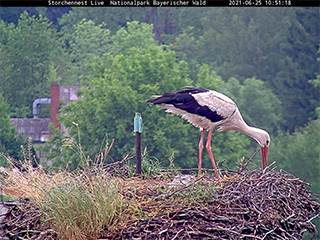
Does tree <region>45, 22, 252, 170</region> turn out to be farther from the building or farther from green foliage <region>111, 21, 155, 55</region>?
green foliage <region>111, 21, 155, 55</region>

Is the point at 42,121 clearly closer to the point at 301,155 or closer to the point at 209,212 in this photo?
the point at 301,155

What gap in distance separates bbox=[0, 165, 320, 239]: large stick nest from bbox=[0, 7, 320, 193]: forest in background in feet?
62.4

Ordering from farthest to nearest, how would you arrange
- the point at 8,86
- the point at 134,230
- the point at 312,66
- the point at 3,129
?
the point at 312,66
the point at 8,86
the point at 3,129
the point at 134,230

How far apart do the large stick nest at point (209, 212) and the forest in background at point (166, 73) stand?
1902 centimetres

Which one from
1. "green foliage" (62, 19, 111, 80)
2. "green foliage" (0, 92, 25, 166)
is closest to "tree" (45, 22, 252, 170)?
"green foliage" (0, 92, 25, 166)

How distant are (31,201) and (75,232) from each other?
0.74 m

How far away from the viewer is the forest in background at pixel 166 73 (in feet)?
107

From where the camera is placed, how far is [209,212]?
24.1 ft

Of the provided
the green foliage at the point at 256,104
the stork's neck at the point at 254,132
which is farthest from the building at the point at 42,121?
the stork's neck at the point at 254,132

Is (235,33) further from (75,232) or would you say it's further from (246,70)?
(75,232)

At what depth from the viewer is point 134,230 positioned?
23.4ft

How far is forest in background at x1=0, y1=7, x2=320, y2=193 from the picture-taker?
32.7 meters

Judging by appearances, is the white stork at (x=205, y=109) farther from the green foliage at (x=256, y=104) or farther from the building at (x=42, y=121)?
the green foliage at (x=256, y=104)

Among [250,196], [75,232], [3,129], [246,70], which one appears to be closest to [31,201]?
[75,232]
